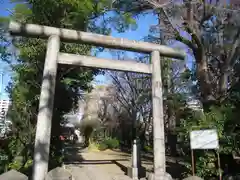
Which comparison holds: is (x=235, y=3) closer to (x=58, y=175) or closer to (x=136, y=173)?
(x=136, y=173)

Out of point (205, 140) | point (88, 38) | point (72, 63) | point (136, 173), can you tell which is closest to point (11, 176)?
point (72, 63)

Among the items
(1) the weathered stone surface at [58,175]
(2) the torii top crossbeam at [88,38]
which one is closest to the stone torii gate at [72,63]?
(2) the torii top crossbeam at [88,38]

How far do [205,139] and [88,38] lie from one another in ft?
15.7

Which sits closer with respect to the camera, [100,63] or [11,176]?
[11,176]

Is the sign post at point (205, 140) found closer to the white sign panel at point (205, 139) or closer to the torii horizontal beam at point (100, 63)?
the white sign panel at point (205, 139)

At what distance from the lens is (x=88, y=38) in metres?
7.47

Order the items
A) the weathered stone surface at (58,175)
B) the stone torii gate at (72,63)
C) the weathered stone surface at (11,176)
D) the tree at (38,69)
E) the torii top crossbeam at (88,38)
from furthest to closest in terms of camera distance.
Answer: the tree at (38,69)
the torii top crossbeam at (88,38)
the stone torii gate at (72,63)
the weathered stone surface at (58,175)
the weathered stone surface at (11,176)

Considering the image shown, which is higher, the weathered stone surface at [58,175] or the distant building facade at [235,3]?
the distant building facade at [235,3]

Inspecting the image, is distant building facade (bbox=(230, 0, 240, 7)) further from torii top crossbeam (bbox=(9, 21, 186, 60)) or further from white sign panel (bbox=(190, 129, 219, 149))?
white sign panel (bbox=(190, 129, 219, 149))

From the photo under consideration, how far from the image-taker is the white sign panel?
6676 mm

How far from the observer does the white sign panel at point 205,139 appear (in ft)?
21.9

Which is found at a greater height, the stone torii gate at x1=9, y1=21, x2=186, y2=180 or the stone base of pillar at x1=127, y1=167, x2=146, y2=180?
the stone torii gate at x1=9, y1=21, x2=186, y2=180

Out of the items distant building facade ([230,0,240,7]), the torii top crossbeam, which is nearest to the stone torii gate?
the torii top crossbeam

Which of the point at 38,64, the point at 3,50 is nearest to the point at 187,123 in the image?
the point at 38,64
